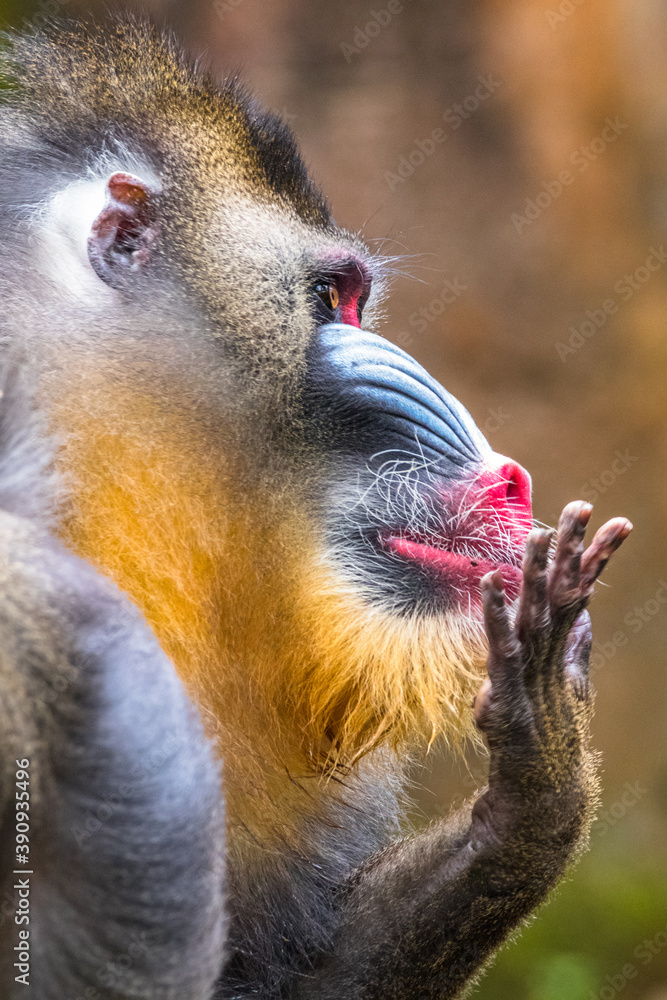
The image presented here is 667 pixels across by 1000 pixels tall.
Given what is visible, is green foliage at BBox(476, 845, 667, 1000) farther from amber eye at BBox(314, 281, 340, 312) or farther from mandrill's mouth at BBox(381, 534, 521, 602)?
amber eye at BBox(314, 281, 340, 312)

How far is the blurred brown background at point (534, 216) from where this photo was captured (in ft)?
20.2

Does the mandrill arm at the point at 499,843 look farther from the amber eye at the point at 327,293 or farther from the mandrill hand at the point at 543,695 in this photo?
the amber eye at the point at 327,293

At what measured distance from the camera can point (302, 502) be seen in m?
2.19

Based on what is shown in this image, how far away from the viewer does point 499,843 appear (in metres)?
2.35

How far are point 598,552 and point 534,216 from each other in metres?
4.73

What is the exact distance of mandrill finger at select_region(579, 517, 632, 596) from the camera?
6.51ft

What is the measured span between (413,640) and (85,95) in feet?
4.86

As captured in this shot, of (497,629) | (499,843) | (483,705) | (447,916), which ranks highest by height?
(497,629)

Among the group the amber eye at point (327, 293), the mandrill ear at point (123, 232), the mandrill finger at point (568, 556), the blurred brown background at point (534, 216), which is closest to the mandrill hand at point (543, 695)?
the mandrill finger at point (568, 556)

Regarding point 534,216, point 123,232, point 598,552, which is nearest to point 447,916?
point 598,552

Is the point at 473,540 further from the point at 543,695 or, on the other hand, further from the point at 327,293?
the point at 327,293

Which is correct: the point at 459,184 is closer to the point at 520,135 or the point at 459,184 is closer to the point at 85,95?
the point at 520,135

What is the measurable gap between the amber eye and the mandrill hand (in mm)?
856

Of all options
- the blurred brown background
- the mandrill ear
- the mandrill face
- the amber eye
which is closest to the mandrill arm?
the mandrill face
